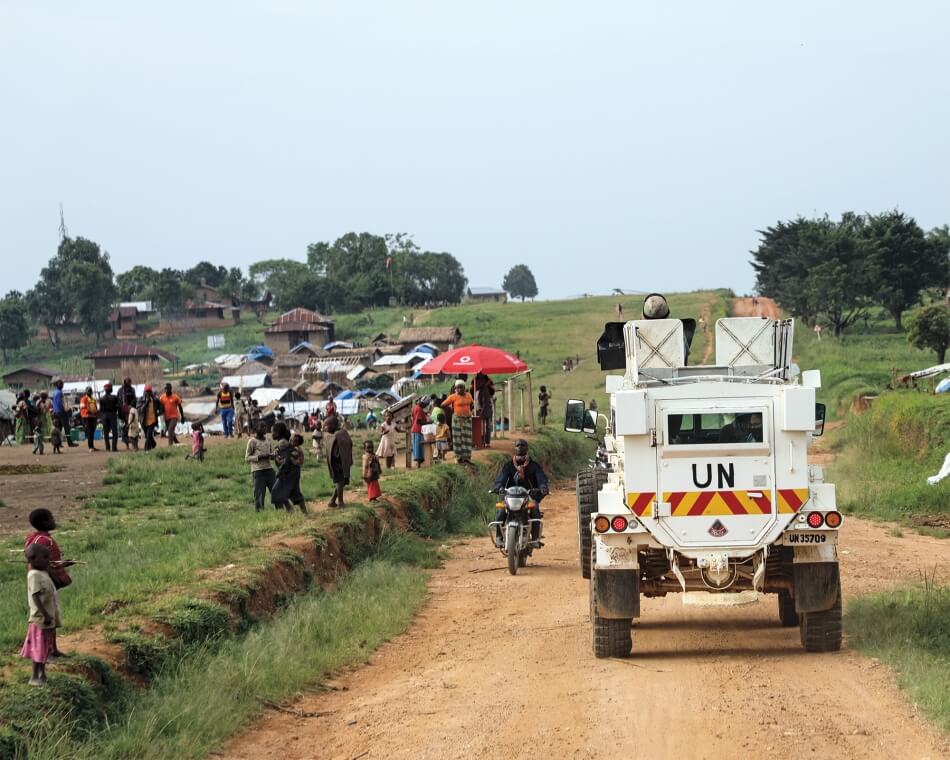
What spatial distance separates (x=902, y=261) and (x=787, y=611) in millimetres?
67756

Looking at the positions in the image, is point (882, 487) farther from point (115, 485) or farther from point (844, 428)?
point (115, 485)

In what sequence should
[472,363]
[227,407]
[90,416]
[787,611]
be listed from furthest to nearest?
[227,407], [90,416], [472,363], [787,611]

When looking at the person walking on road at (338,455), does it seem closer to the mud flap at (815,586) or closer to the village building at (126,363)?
the mud flap at (815,586)

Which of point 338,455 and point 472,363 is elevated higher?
point 472,363

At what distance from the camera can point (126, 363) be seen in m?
90.6

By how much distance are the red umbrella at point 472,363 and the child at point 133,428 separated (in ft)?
23.9

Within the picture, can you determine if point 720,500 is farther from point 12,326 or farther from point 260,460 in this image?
point 12,326

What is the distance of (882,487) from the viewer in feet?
82.9

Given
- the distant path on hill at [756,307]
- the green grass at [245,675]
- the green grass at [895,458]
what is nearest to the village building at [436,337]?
the distant path on hill at [756,307]

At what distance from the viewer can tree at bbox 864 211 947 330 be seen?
7450cm

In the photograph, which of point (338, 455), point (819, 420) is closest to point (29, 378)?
point (338, 455)

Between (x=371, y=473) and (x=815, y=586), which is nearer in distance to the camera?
(x=815, y=586)

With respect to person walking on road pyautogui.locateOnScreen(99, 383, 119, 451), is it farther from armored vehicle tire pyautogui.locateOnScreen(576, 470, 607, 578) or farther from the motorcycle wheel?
armored vehicle tire pyautogui.locateOnScreen(576, 470, 607, 578)

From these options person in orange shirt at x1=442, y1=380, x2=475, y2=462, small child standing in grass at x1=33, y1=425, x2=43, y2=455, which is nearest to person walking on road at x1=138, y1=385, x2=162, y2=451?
small child standing in grass at x1=33, y1=425, x2=43, y2=455
